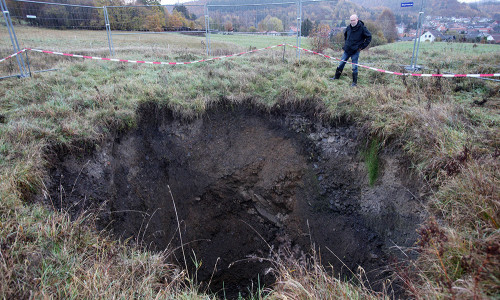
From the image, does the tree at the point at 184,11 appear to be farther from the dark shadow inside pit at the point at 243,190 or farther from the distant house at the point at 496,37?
the distant house at the point at 496,37

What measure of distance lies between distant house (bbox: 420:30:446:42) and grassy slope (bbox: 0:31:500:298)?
15.2 inches

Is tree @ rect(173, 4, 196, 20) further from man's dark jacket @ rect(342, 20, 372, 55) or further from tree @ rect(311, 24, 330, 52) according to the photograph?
man's dark jacket @ rect(342, 20, 372, 55)

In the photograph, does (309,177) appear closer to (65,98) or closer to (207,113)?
Result: (207,113)

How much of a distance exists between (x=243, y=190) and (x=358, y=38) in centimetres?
484

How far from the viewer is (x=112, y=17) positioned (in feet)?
35.3

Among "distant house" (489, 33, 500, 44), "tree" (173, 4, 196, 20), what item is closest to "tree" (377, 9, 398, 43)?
"distant house" (489, 33, 500, 44)

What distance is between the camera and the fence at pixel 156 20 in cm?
880

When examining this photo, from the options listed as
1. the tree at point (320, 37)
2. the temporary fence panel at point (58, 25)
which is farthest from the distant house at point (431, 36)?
the temporary fence panel at point (58, 25)

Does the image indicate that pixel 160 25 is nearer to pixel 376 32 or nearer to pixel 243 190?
pixel 376 32

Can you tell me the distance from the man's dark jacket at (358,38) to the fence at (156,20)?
7.43ft

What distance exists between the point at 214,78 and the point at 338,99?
3422mm

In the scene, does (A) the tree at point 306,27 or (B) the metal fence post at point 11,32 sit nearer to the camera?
(B) the metal fence post at point 11,32

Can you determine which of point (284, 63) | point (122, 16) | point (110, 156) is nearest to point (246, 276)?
point (110, 156)

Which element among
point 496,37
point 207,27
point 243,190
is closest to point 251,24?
point 207,27
